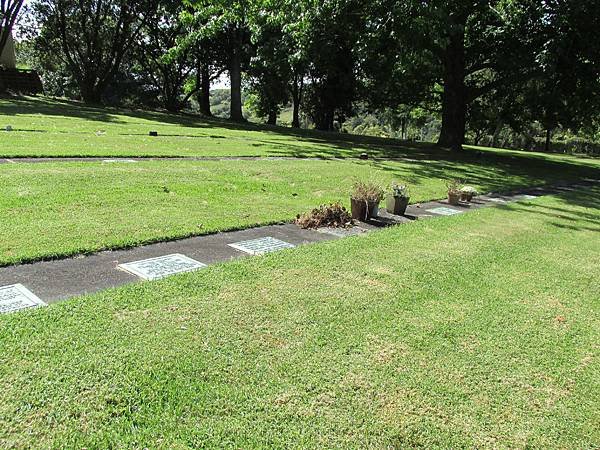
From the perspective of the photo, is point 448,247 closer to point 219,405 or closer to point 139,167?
point 219,405

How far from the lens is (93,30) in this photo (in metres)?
29.5

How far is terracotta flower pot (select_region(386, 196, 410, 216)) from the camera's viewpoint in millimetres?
6777

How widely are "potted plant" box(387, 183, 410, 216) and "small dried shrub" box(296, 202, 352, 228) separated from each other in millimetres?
1062

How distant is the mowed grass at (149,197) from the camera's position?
4336 mm

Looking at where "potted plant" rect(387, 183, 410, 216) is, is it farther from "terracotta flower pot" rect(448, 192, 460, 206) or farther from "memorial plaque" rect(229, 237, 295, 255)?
"memorial plaque" rect(229, 237, 295, 255)

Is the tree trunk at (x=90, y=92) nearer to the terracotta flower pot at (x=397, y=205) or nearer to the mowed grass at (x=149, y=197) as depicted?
the mowed grass at (x=149, y=197)

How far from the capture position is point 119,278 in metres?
3.57

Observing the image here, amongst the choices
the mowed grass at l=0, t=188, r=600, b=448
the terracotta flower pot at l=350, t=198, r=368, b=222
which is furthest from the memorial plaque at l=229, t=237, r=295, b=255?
the terracotta flower pot at l=350, t=198, r=368, b=222

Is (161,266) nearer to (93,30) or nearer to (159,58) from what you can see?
(159,58)

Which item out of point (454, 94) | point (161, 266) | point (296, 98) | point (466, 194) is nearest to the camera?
point (161, 266)

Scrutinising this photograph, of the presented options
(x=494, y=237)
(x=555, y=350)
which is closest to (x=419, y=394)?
(x=555, y=350)

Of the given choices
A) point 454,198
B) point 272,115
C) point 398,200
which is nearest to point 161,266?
point 398,200

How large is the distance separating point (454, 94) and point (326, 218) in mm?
15631

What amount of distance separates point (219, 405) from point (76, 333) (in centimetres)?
108
